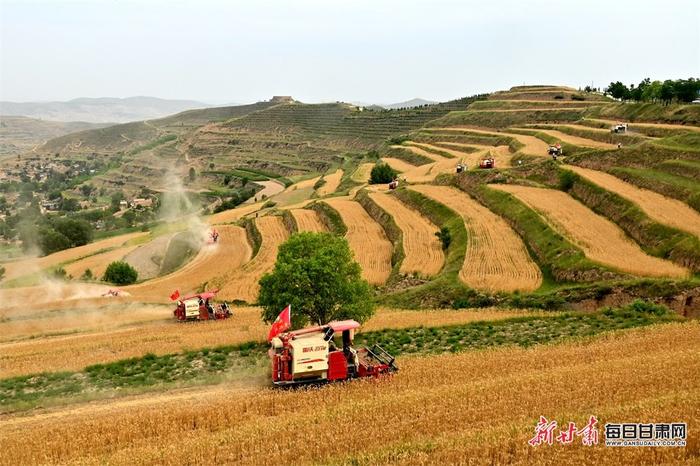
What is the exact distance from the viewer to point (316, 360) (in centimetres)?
1989

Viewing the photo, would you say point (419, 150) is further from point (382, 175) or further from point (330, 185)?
point (382, 175)

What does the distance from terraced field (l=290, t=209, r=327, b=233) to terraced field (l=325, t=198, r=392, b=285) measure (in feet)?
7.81

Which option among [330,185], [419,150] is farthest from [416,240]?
[419,150]

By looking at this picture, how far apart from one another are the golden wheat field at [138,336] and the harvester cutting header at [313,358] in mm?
9978

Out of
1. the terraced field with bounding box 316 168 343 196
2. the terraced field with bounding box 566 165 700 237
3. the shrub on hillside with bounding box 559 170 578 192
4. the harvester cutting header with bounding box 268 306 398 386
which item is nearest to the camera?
the harvester cutting header with bounding box 268 306 398 386

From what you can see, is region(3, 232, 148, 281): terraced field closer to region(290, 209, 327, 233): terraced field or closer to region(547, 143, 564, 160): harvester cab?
region(290, 209, 327, 233): terraced field

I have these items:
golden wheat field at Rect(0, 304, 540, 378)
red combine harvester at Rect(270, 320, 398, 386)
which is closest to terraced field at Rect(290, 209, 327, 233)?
golden wheat field at Rect(0, 304, 540, 378)

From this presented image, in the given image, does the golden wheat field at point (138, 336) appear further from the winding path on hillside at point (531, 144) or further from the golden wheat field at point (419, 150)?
the golden wheat field at point (419, 150)

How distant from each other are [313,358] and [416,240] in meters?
30.9

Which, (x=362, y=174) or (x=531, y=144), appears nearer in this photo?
(x=531, y=144)

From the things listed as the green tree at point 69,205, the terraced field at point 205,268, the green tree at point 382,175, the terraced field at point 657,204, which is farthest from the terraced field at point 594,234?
the green tree at point 69,205

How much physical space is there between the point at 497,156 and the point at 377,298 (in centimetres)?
4312

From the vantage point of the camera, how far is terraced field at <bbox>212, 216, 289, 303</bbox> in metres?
45.4

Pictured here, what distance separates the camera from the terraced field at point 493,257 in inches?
1416
